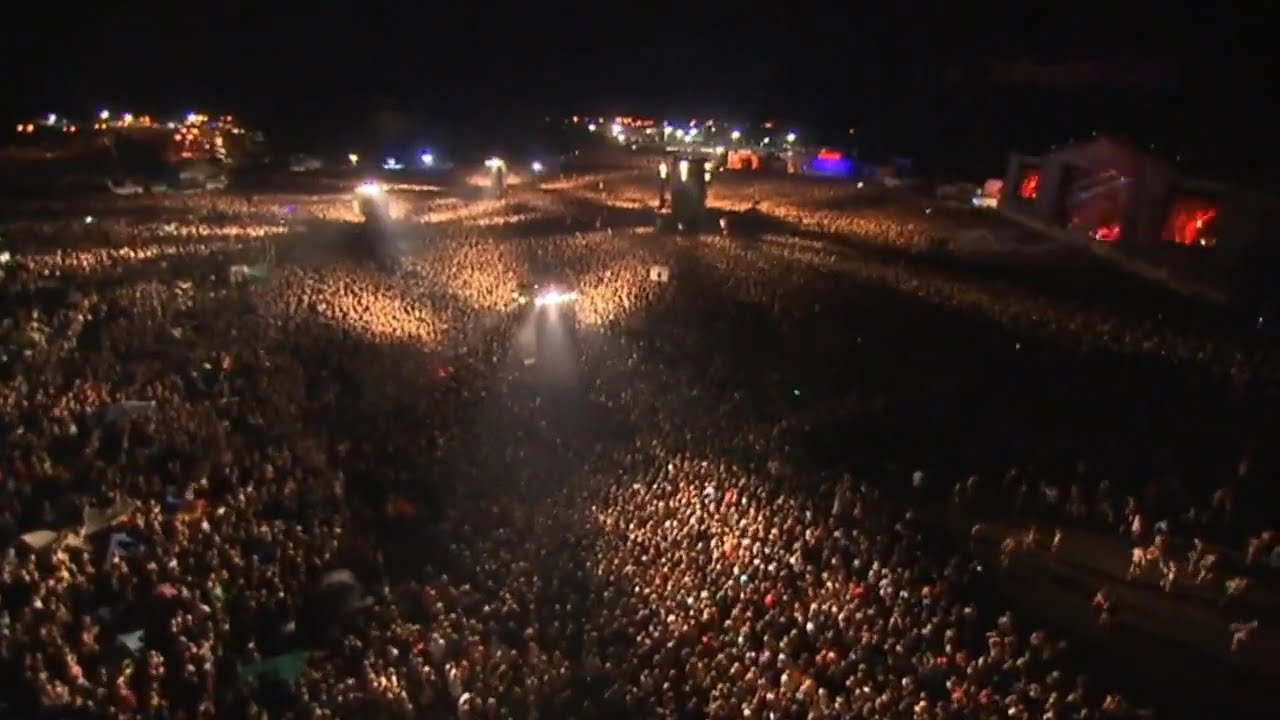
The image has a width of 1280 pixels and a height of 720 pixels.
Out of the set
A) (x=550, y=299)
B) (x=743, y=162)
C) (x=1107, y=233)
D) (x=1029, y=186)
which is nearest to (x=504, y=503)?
(x=550, y=299)

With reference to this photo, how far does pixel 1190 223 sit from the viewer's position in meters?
20.6

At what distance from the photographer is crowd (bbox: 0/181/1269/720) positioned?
6.90 m

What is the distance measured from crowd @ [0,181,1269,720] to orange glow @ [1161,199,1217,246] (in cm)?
680

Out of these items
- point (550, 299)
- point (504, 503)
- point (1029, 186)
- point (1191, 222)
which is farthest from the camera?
point (1029, 186)

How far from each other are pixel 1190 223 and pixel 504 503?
17.4 metres

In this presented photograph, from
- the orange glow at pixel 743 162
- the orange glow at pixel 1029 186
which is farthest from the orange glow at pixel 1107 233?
the orange glow at pixel 743 162

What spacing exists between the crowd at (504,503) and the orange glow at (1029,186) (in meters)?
11.9

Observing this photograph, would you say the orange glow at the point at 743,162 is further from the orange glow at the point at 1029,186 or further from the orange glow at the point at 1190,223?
the orange glow at the point at 1190,223

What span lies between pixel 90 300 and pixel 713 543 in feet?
41.3

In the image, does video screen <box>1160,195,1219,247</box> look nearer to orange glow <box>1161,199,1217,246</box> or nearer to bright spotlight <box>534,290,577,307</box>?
orange glow <box>1161,199,1217,246</box>

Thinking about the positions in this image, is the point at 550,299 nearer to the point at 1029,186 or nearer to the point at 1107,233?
the point at 1107,233

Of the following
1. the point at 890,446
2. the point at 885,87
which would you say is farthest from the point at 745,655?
the point at 885,87

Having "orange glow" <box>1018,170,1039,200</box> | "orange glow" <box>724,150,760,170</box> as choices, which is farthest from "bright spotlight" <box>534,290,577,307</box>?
"orange glow" <box>724,150,760,170</box>

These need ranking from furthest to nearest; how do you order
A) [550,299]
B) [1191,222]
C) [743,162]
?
[743,162] → [1191,222] → [550,299]
